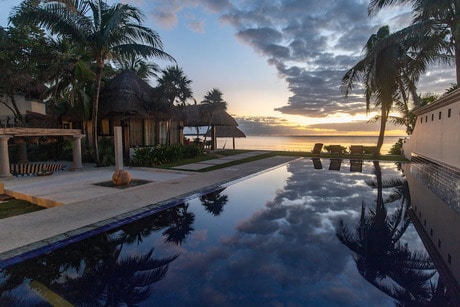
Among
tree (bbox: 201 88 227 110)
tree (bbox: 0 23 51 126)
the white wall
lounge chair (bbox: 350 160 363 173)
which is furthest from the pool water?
tree (bbox: 201 88 227 110)

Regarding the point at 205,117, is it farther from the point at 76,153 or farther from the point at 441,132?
the point at 441,132

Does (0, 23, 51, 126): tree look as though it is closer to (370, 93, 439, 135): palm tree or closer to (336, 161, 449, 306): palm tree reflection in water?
(336, 161, 449, 306): palm tree reflection in water

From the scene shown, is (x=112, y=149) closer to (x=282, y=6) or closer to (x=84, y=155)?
(x=84, y=155)

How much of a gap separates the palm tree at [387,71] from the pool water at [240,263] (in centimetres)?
1191

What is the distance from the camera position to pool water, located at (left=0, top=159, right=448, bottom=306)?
293 cm

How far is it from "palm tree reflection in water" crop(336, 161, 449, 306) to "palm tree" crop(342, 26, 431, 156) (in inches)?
458

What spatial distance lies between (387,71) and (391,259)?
48.6 feet

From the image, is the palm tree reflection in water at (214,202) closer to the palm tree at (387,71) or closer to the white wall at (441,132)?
the white wall at (441,132)

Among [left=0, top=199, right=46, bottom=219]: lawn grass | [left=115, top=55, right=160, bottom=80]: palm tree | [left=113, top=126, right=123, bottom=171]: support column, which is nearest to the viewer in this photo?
[left=0, top=199, right=46, bottom=219]: lawn grass

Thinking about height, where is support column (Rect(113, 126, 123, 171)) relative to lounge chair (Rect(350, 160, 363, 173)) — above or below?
above

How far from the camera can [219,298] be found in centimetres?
289

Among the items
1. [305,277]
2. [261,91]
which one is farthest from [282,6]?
[305,277]

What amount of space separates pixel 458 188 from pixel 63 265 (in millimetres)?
10174

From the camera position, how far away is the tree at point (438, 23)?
1104cm
